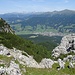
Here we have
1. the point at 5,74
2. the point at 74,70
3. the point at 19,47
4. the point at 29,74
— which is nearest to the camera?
the point at 5,74

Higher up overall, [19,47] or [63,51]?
[19,47]

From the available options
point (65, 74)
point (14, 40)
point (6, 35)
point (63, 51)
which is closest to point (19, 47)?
point (14, 40)

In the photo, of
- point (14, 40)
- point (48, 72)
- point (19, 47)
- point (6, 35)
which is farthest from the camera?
point (6, 35)

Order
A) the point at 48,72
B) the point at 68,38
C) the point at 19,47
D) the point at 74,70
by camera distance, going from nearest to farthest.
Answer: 1. the point at 48,72
2. the point at 74,70
3. the point at 19,47
4. the point at 68,38

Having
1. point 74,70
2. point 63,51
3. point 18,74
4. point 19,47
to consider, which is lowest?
point 63,51

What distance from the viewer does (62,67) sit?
46812mm

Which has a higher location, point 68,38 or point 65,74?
point 65,74

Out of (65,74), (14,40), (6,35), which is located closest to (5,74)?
(65,74)

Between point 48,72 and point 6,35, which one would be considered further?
point 6,35

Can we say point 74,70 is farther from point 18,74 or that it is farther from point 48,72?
point 18,74

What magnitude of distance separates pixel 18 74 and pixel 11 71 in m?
1.22

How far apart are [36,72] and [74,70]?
10.8 m

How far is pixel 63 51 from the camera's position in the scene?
133m

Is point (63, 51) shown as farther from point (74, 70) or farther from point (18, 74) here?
point (18, 74)
